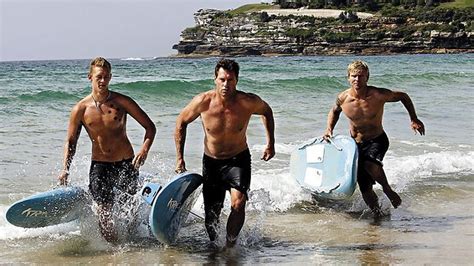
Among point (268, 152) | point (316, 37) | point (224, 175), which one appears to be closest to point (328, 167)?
point (268, 152)

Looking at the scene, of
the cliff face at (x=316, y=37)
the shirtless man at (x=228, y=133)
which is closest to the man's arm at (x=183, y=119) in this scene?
the shirtless man at (x=228, y=133)

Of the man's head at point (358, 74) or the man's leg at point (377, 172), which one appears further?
the man's leg at point (377, 172)

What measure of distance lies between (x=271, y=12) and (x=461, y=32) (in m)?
33.7

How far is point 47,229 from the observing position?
6.66 metres

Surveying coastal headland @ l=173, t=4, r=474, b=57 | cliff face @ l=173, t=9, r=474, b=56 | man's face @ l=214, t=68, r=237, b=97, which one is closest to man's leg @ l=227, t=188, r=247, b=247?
man's face @ l=214, t=68, r=237, b=97

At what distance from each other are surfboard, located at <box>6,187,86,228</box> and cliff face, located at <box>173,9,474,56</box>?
90.9 metres

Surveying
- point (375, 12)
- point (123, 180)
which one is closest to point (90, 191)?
point (123, 180)

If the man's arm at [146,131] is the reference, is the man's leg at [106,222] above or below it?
below

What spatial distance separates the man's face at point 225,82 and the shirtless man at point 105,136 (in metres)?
0.65

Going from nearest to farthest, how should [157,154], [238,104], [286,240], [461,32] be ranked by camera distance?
[238,104] → [286,240] → [157,154] → [461,32]

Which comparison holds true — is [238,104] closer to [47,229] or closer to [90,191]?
[90,191]

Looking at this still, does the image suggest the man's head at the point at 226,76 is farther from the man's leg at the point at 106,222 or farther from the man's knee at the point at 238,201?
the man's leg at the point at 106,222

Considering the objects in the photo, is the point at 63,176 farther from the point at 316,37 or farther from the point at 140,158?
the point at 316,37

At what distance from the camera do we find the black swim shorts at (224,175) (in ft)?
19.3
